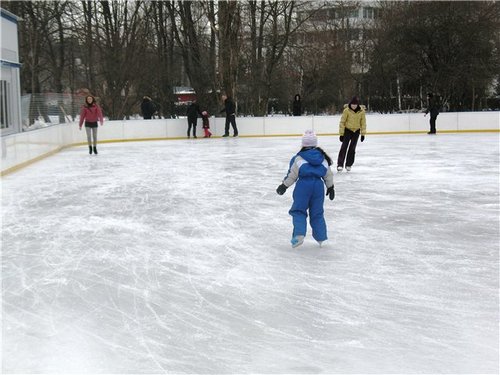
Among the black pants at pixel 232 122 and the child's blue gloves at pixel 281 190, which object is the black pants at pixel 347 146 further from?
the black pants at pixel 232 122

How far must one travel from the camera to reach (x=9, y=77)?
723 inches

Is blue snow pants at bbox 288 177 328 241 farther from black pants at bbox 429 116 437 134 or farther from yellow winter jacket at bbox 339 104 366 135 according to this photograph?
black pants at bbox 429 116 437 134

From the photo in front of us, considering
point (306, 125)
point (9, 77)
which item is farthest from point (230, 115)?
point (9, 77)

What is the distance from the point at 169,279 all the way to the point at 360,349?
1742 millimetres

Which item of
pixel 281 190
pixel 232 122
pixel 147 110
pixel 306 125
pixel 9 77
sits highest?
pixel 9 77

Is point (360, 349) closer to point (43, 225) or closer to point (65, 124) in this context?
point (43, 225)

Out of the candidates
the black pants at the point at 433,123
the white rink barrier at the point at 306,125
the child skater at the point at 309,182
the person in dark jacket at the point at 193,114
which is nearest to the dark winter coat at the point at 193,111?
the person in dark jacket at the point at 193,114

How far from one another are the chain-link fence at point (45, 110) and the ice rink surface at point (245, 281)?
7.55 metres

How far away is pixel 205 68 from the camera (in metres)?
29.6

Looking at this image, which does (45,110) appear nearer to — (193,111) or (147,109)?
(193,111)

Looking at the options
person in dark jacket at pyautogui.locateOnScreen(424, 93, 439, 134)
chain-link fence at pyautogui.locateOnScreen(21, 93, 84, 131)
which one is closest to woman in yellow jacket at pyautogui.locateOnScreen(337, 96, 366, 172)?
chain-link fence at pyautogui.locateOnScreen(21, 93, 84, 131)

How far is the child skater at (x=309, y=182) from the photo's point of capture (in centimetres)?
546

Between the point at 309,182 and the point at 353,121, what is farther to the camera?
the point at 353,121

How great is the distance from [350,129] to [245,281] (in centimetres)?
709
